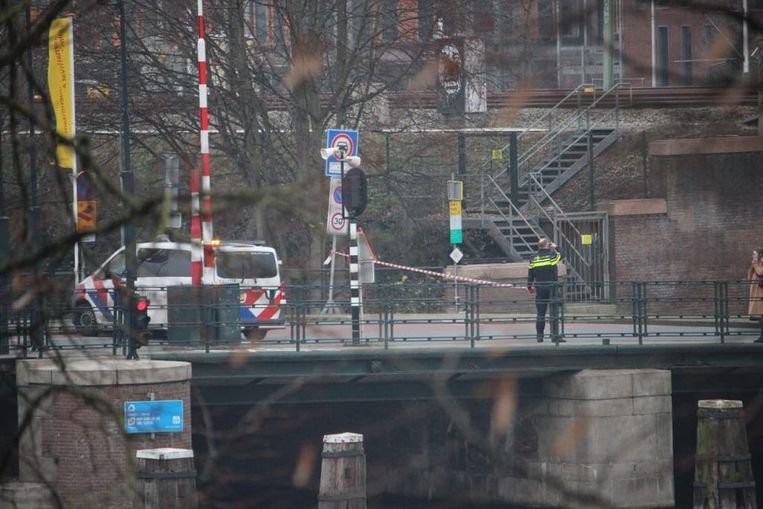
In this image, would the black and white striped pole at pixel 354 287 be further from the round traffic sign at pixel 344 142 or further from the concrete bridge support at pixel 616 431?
the concrete bridge support at pixel 616 431

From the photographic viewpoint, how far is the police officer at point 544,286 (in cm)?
1917

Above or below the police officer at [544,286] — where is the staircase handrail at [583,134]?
above

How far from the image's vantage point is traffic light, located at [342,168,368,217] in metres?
18.8

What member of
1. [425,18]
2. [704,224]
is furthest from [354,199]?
[704,224]

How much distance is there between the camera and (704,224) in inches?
1179

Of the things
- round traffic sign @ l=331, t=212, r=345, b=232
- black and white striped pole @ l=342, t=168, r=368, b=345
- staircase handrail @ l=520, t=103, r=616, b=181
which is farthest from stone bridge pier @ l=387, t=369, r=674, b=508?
staircase handrail @ l=520, t=103, r=616, b=181

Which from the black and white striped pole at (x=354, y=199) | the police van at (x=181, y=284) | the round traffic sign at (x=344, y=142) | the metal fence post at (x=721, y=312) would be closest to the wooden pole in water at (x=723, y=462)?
the metal fence post at (x=721, y=312)

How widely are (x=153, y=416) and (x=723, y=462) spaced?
6.90 m

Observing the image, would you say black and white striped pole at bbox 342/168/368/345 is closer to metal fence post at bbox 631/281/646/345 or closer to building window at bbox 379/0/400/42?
metal fence post at bbox 631/281/646/345

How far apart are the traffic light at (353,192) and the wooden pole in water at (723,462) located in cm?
507

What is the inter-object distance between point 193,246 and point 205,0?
80.5 ft

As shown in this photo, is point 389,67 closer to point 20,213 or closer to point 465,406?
point 465,406

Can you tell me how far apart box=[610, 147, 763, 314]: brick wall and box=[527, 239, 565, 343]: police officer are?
8842 mm

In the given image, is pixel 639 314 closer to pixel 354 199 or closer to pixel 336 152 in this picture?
pixel 354 199
